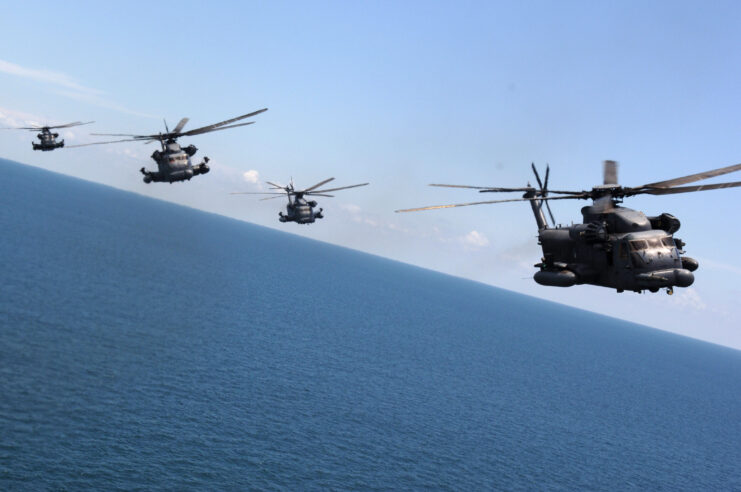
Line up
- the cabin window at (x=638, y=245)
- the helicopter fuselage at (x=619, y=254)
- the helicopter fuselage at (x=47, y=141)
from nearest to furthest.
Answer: the helicopter fuselage at (x=619, y=254), the cabin window at (x=638, y=245), the helicopter fuselage at (x=47, y=141)

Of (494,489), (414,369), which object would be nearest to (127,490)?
(494,489)

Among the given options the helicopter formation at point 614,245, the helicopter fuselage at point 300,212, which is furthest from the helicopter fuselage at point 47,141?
the helicopter formation at point 614,245

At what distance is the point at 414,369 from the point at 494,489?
7461cm

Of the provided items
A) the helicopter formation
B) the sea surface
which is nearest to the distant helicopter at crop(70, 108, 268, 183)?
the helicopter formation

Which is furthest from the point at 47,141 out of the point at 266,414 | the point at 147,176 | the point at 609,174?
the point at 609,174

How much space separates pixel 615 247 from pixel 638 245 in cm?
115

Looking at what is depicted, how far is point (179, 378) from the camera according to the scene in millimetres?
114812

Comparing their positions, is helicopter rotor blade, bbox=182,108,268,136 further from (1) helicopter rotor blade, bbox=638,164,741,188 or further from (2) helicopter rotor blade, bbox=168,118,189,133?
(1) helicopter rotor blade, bbox=638,164,741,188

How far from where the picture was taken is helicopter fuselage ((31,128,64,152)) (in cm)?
7950

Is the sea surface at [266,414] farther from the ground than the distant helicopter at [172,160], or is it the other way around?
the distant helicopter at [172,160]

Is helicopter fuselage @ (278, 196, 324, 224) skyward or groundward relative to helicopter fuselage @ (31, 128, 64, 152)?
groundward

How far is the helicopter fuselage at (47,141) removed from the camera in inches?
3130

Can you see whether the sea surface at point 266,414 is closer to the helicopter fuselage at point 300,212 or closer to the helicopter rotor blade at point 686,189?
the helicopter fuselage at point 300,212

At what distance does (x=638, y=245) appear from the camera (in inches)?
979
